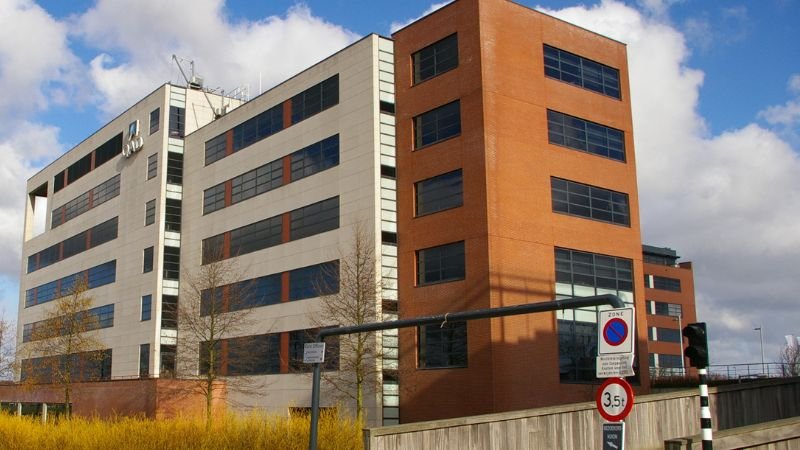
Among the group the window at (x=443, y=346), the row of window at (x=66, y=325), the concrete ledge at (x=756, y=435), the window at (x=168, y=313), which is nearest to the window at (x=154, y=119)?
the window at (x=168, y=313)

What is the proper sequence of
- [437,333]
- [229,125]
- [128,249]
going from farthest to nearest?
[128,249], [229,125], [437,333]

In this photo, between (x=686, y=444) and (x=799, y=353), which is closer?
(x=686, y=444)

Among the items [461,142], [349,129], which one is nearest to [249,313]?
[349,129]

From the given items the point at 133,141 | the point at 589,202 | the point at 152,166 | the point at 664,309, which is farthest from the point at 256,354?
the point at 664,309

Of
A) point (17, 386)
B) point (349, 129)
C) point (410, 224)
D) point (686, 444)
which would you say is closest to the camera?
point (686, 444)

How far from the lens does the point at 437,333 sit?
3644cm

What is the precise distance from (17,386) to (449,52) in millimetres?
45659

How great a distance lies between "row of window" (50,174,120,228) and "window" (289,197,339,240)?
918 inches

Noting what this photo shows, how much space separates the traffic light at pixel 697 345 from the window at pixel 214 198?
129 feet

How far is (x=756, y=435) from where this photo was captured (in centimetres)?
1503

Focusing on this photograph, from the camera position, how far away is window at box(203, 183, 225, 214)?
51594 millimetres

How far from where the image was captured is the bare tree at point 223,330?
4450 cm

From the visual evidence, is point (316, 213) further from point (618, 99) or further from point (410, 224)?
point (618, 99)

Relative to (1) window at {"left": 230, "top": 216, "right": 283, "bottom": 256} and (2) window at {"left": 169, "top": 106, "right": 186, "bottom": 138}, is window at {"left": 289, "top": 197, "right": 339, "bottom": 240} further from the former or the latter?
(2) window at {"left": 169, "top": 106, "right": 186, "bottom": 138}
